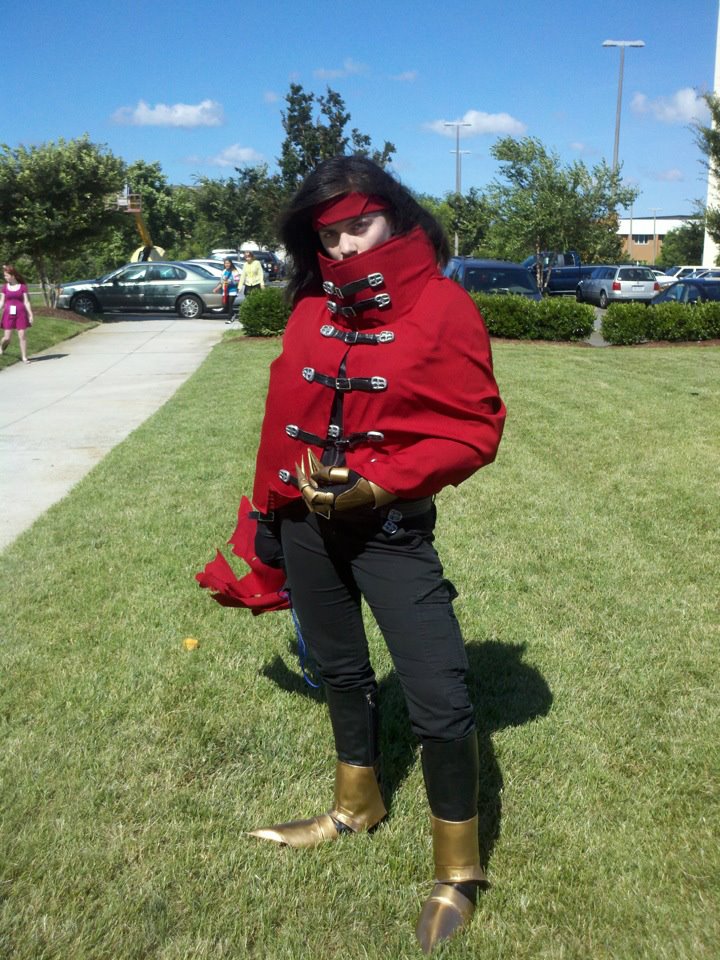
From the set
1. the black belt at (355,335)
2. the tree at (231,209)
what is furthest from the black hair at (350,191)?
the tree at (231,209)

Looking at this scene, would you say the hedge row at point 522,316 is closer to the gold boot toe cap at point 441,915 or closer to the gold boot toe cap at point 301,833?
the gold boot toe cap at point 301,833

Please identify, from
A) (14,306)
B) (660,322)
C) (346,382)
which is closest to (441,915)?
(346,382)

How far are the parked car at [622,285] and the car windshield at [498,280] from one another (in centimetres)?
1049

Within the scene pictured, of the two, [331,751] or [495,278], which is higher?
[495,278]

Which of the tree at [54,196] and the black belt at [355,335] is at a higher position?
the tree at [54,196]

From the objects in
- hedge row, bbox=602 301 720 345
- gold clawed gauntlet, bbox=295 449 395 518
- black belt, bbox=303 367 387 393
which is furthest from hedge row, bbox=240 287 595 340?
gold clawed gauntlet, bbox=295 449 395 518

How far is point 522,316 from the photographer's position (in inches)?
680

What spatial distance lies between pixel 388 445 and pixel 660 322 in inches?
658

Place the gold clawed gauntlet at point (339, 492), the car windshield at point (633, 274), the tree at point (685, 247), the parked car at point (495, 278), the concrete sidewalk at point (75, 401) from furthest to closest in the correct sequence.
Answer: the tree at point (685, 247) → the car windshield at point (633, 274) → the parked car at point (495, 278) → the concrete sidewalk at point (75, 401) → the gold clawed gauntlet at point (339, 492)

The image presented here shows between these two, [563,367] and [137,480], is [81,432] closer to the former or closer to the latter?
[137,480]

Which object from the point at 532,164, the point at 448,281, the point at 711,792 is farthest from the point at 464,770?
the point at 532,164

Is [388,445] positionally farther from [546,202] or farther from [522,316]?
[546,202]

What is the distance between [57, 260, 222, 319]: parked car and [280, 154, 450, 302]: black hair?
23076 mm

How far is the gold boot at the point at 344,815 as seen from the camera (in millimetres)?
2805
